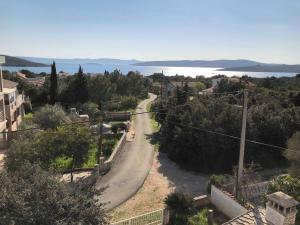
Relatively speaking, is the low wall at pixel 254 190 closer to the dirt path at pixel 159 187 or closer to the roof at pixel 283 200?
the roof at pixel 283 200

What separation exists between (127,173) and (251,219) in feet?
36.7

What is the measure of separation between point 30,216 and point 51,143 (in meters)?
11.5

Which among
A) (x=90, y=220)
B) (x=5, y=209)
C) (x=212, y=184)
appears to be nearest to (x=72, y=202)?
(x=90, y=220)

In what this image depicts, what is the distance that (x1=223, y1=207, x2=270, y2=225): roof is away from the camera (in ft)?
52.3

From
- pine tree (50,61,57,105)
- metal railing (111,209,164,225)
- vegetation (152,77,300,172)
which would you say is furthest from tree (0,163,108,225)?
pine tree (50,61,57,105)

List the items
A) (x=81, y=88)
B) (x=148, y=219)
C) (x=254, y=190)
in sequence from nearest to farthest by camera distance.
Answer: (x=148, y=219) < (x=254, y=190) < (x=81, y=88)

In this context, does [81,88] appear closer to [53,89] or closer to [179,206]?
[53,89]

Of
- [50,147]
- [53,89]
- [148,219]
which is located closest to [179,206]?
[148,219]

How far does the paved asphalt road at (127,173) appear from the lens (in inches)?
837

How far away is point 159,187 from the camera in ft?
74.6

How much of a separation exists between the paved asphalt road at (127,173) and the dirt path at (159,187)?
1.72 ft

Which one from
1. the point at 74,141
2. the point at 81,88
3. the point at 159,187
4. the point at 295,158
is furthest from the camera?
the point at 81,88

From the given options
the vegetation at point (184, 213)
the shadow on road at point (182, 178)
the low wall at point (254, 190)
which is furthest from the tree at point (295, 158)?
the shadow on road at point (182, 178)

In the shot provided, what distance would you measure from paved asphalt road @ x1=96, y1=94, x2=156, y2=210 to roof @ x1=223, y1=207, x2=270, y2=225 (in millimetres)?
6448
